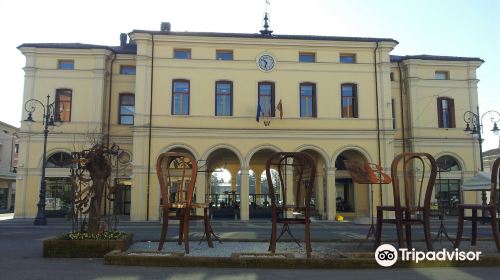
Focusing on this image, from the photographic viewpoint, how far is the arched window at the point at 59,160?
1135 inches

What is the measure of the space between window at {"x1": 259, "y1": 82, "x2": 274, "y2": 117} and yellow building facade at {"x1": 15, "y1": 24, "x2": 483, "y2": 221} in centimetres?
6

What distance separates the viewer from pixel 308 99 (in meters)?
28.4

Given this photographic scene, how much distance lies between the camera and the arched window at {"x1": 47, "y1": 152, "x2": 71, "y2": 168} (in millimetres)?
28836

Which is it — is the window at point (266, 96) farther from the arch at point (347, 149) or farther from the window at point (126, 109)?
the window at point (126, 109)

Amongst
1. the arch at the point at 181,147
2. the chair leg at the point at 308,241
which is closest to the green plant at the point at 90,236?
the chair leg at the point at 308,241

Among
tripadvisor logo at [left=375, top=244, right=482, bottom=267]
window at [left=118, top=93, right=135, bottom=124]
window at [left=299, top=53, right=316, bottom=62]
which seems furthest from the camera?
window at [left=118, top=93, right=135, bottom=124]

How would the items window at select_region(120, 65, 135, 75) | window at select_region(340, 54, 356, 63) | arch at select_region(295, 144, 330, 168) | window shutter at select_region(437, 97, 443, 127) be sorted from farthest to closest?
window shutter at select_region(437, 97, 443, 127) < window at select_region(120, 65, 135, 75) < window at select_region(340, 54, 356, 63) < arch at select_region(295, 144, 330, 168)

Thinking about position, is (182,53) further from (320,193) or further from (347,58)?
(320,193)

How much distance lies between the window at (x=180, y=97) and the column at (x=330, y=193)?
9.62 meters

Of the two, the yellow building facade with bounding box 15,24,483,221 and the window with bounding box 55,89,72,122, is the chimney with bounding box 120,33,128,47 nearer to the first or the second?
the yellow building facade with bounding box 15,24,483,221

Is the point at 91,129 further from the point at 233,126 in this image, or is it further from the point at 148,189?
the point at 233,126

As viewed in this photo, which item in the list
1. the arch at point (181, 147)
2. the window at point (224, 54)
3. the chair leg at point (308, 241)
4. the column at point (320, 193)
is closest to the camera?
the chair leg at point (308, 241)

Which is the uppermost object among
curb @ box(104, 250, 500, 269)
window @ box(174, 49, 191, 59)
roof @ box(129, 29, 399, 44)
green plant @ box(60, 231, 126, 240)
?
roof @ box(129, 29, 399, 44)

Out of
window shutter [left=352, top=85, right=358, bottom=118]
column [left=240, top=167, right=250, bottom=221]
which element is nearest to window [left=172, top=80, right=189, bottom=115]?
column [left=240, top=167, right=250, bottom=221]
